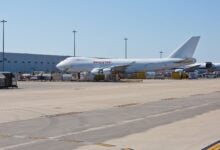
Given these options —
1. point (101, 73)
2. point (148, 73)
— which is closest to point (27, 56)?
point (148, 73)

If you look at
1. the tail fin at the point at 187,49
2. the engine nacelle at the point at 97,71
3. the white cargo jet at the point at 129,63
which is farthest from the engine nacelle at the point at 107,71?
the tail fin at the point at 187,49

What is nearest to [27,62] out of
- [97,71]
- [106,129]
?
[97,71]

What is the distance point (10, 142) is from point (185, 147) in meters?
4.14

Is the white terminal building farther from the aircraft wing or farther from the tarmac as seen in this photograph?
the tarmac

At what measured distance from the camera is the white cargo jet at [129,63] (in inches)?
3468

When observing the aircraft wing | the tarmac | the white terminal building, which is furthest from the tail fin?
the tarmac

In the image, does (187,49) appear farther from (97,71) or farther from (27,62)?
(27,62)

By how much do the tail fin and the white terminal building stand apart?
51673mm

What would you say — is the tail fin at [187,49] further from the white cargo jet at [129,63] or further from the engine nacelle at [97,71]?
the engine nacelle at [97,71]

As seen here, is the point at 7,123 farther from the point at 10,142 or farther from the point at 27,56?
the point at 27,56

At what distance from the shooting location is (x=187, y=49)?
319ft

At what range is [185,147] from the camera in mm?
11414

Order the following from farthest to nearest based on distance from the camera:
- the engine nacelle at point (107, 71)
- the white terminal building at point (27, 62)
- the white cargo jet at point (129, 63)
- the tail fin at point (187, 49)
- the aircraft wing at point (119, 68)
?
1. the white terminal building at point (27, 62)
2. the tail fin at point (187, 49)
3. the white cargo jet at point (129, 63)
4. the aircraft wing at point (119, 68)
5. the engine nacelle at point (107, 71)

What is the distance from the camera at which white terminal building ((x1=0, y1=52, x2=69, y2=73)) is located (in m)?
136
